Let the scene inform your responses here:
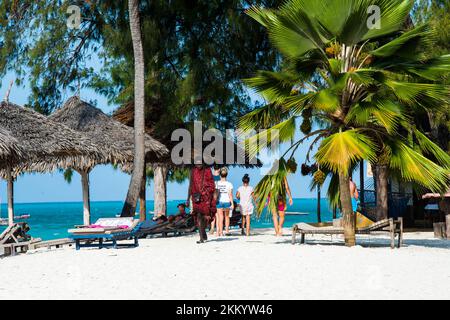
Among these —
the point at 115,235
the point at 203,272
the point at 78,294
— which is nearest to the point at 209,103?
the point at 115,235

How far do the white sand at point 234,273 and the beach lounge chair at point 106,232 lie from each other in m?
0.30

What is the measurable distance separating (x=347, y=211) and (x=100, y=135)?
7.67 m

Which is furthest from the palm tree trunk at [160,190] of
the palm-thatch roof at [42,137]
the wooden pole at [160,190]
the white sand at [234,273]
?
the white sand at [234,273]

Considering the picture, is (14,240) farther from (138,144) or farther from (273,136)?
(138,144)

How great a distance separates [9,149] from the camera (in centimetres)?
1416

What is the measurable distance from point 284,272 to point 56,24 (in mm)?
15687

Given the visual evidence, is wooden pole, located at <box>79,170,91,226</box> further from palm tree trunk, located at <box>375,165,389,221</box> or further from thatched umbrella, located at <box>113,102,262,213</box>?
palm tree trunk, located at <box>375,165,389,221</box>

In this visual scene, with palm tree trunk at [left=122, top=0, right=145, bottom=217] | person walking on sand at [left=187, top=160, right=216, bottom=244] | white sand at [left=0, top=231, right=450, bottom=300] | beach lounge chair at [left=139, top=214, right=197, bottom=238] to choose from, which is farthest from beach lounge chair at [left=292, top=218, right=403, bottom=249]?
palm tree trunk at [left=122, top=0, right=145, bottom=217]

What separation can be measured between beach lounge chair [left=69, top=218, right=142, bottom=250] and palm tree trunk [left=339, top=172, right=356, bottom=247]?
13.1 feet

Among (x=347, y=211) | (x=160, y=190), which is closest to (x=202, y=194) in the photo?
(x=347, y=211)

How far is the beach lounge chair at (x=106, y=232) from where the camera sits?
43.4ft

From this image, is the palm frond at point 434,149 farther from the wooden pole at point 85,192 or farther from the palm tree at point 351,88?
the wooden pole at point 85,192

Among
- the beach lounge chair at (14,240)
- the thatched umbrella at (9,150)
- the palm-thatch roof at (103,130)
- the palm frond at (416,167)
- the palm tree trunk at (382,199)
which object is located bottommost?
the beach lounge chair at (14,240)

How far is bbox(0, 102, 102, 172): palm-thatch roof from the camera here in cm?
1567
